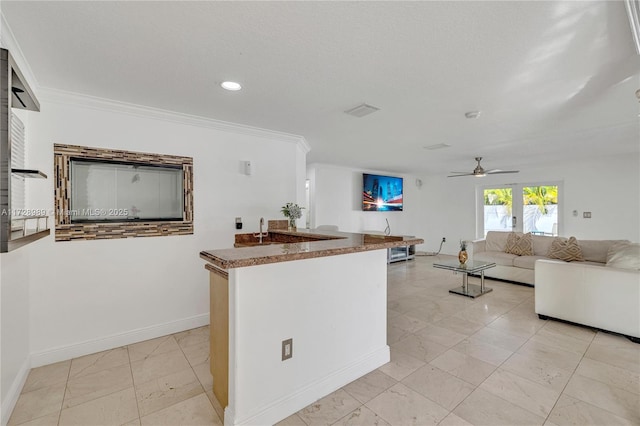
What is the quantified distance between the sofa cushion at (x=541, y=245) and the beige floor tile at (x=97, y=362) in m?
6.14

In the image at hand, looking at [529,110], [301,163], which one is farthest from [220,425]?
[529,110]

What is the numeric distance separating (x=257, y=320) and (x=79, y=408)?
1361mm

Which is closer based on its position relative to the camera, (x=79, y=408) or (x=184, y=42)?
(x=184, y=42)

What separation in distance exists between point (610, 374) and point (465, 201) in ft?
19.3

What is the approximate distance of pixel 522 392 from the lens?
6.60ft

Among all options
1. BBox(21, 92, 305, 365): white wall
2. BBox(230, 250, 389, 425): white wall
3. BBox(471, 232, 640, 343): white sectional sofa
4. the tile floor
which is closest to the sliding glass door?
BBox(471, 232, 640, 343): white sectional sofa

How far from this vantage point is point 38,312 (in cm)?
242

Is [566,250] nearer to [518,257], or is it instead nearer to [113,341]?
[518,257]

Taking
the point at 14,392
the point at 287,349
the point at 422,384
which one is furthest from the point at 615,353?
the point at 14,392

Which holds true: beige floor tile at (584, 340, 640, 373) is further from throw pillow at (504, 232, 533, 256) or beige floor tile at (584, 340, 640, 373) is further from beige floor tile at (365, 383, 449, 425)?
throw pillow at (504, 232, 533, 256)

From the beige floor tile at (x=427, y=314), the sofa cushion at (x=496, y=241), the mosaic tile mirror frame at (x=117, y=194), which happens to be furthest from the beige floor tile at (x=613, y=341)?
the mosaic tile mirror frame at (x=117, y=194)

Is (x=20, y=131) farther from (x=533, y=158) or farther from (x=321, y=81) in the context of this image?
(x=533, y=158)

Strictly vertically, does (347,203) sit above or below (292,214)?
above

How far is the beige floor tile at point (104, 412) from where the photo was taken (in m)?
1.77
